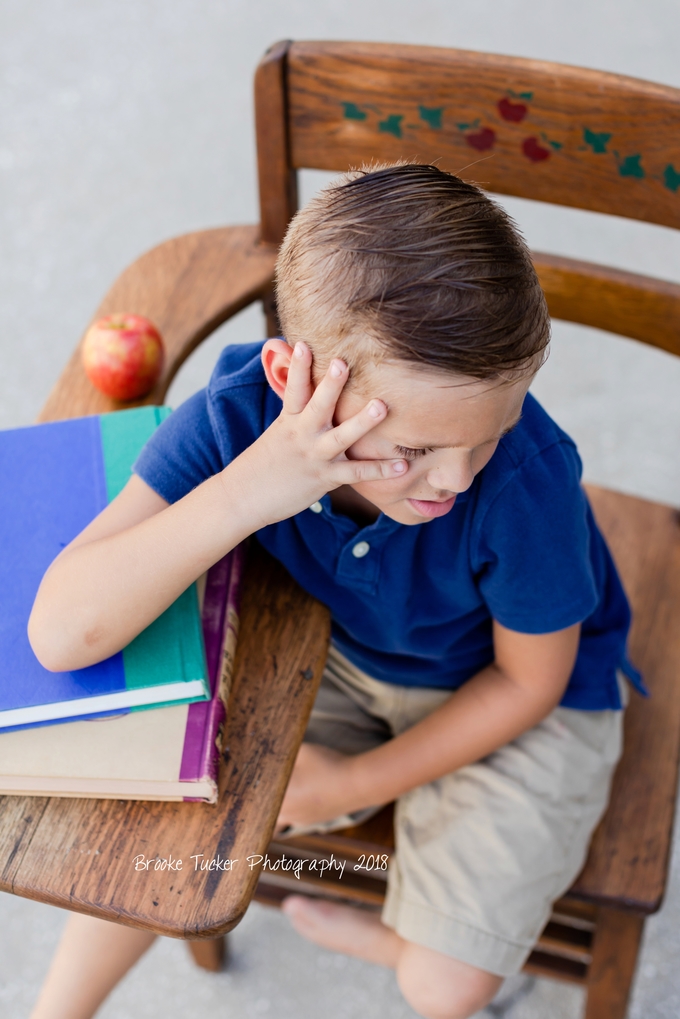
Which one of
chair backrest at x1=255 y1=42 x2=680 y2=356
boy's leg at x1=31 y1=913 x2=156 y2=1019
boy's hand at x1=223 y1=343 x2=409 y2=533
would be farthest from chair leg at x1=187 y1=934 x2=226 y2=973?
chair backrest at x1=255 y1=42 x2=680 y2=356

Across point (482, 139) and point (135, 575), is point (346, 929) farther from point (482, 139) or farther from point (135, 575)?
point (482, 139)

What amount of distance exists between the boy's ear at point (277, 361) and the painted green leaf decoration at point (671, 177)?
0.50 metres

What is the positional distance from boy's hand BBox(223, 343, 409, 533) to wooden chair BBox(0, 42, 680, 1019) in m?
0.15

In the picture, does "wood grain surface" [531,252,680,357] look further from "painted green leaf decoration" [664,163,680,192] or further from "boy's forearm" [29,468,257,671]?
"boy's forearm" [29,468,257,671]

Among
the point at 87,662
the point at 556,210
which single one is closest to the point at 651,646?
the point at 87,662

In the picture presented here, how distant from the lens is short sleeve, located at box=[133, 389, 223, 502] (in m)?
0.78

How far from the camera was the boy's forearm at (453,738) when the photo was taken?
35.8 inches

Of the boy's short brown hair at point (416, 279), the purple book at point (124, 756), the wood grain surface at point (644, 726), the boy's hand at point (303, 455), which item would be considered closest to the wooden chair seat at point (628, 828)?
the wood grain surface at point (644, 726)

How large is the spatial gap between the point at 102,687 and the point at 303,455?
0.72ft

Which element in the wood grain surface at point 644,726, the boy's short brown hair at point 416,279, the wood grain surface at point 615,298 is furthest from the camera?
the wood grain surface at point 615,298

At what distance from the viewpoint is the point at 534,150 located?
3.32 ft

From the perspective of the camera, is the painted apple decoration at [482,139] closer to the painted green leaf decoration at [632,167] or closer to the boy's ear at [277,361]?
the painted green leaf decoration at [632,167]

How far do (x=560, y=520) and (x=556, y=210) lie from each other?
1.68m

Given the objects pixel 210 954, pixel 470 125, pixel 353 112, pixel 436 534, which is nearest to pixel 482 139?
pixel 470 125
